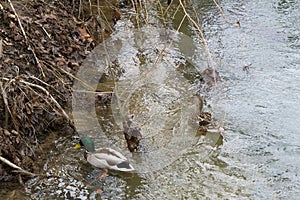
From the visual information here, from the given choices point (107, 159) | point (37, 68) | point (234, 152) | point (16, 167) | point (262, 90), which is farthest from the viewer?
point (262, 90)

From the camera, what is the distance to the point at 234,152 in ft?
15.3

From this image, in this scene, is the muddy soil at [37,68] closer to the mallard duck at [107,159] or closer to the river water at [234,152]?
the river water at [234,152]

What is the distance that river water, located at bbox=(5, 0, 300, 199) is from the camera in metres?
4.13

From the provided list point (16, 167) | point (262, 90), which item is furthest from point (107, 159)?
point (262, 90)

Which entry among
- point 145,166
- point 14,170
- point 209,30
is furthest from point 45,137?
point 209,30

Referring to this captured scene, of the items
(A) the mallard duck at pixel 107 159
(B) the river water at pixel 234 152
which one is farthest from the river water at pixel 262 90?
(A) the mallard duck at pixel 107 159

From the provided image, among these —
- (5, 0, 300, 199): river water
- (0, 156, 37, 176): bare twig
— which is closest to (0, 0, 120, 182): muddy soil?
(0, 156, 37, 176): bare twig

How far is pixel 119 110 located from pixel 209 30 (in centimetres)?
269

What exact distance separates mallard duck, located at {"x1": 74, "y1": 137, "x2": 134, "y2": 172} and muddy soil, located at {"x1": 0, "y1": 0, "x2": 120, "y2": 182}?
0.42m

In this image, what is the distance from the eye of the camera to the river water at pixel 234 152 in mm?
4129

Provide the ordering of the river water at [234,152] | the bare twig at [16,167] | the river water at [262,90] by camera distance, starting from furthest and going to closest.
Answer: the river water at [262,90] → the river water at [234,152] → the bare twig at [16,167]

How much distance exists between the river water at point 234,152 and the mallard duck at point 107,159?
4.3 inches

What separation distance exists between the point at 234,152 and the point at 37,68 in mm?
2131

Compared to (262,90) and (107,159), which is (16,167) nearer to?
(107,159)
